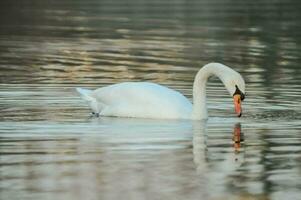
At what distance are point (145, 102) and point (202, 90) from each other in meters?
0.83

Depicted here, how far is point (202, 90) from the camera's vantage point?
60.7 ft

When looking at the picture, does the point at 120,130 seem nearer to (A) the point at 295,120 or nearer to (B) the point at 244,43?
(A) the point at 295,120

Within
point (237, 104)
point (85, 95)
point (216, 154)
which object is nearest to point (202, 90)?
point (237, 104)

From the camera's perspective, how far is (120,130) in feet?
55.3

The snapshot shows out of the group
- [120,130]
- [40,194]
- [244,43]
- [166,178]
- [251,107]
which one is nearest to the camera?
[40,194]

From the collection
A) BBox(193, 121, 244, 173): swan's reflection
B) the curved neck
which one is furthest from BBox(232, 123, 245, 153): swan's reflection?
the curved neck

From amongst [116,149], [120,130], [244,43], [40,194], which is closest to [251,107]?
[120,130]

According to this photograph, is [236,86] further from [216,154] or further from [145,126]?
[216,154]

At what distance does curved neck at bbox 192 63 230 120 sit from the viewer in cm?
1800

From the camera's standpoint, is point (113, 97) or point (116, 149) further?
point (113, 97)

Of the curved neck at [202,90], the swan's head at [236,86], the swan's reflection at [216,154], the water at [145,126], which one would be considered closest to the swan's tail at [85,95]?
the water at [145,126]

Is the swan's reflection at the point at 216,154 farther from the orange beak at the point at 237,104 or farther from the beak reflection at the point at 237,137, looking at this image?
the orange beak at the point at 237,104

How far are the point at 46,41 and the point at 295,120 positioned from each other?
20.3 m

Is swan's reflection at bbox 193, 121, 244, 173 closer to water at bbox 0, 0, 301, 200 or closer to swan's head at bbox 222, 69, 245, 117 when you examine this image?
water at bbox 0, 0, 301, 200
